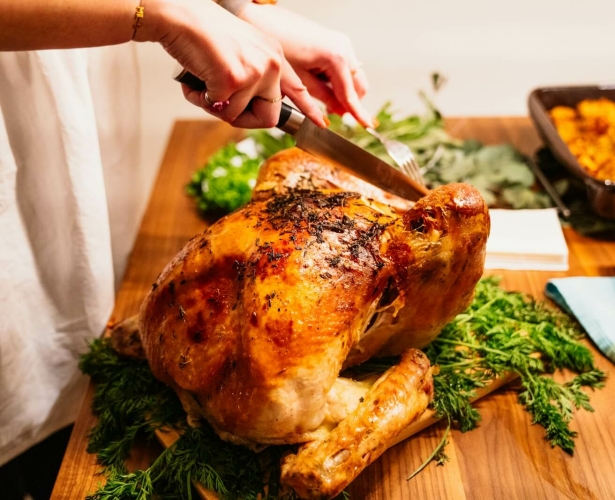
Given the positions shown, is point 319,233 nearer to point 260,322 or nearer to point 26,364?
point 260,322

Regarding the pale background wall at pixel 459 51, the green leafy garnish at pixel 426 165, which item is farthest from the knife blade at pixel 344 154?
the pale background wall at pixel 459 51

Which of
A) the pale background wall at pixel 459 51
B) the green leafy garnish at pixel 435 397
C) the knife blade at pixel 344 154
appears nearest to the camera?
the green leafy garnish at pixel 435 397

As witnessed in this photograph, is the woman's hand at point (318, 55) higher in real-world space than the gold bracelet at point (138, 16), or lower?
lower

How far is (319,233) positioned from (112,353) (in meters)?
0.63

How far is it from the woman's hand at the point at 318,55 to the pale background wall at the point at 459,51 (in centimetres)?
151

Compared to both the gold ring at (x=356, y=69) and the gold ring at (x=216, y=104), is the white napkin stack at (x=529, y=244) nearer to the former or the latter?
the gold ring at (x=356, y=69)

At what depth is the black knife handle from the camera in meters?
1.22

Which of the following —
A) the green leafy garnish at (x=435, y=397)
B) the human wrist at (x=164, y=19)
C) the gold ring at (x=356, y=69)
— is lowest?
the green leafy garnish at (x=435, y=397)

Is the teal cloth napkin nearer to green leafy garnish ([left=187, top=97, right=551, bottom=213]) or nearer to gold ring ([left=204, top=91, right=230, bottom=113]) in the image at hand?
green leafy garnish ([left=187, top=97, right=551, bottom=213])

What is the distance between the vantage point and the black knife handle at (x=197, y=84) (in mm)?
1216

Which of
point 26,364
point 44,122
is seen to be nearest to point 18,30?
point 44,122

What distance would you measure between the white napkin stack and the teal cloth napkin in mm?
134

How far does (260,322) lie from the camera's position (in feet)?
3.52

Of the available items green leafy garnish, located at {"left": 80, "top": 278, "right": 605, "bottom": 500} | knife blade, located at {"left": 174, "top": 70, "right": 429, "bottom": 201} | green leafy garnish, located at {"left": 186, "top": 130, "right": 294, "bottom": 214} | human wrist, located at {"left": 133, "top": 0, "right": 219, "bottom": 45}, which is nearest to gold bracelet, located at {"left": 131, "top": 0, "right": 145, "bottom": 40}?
human wrist, located at {"left": 133, "top": 0, "right": 219, "bottom": 45}
